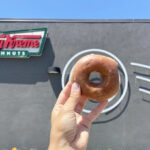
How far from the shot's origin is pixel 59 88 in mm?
5863

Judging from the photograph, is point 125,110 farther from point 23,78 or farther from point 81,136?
point 81,136

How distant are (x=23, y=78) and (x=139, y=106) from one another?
398 cm

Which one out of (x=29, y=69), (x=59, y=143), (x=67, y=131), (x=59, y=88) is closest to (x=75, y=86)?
(x=67, y=131)

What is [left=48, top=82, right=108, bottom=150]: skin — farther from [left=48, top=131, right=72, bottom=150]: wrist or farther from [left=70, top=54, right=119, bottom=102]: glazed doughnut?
[left=70, top=54, right=119, bottom=102]: glazed doughnut

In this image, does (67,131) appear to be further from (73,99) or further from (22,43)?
(22,43)

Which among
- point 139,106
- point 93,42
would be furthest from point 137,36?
point 139,106

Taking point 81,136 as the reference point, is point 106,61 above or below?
above

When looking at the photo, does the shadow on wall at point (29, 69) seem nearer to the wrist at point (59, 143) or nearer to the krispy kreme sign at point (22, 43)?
the krispy kreme sign at point (22, 43)

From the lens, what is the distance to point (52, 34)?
6145mm

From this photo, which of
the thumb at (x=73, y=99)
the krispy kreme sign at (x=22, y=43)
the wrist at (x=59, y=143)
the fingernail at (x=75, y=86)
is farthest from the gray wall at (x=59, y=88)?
the wrist at (x=59, y=143)

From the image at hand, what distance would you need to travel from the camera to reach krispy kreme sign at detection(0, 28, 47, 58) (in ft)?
20.0

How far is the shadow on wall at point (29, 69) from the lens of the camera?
19.8 feet

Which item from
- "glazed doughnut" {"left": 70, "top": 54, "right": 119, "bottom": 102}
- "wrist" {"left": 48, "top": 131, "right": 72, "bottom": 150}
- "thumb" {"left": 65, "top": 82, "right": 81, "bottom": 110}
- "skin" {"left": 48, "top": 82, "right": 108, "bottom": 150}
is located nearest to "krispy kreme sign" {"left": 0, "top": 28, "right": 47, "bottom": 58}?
"glazed doughnut" {"left": 70, "top": 54, "right": 119, "bottom": 102}

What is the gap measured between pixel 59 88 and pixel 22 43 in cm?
208
